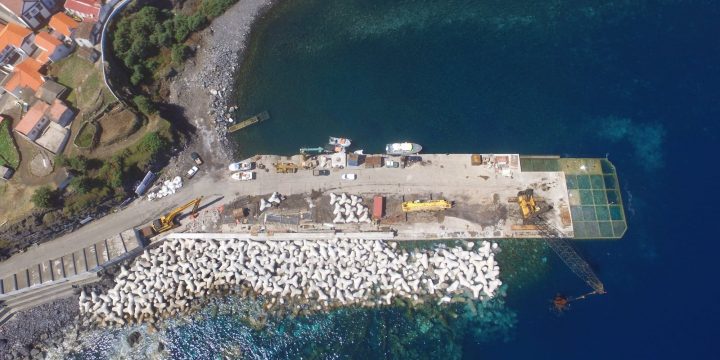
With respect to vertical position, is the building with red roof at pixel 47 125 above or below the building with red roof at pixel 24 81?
below

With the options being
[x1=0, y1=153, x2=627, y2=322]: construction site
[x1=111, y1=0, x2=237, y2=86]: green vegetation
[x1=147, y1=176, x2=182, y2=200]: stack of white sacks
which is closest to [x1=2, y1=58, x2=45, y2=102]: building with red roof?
[x1=111, y1=0, x2=237, y2=86]: green vegetation

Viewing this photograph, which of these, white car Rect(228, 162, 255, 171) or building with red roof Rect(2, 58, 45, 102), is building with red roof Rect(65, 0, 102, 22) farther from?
white car Rect(228, 162, 255, 171)

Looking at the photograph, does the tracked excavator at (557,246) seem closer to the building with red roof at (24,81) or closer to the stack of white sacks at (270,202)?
the stack of white sacks at (270,202)

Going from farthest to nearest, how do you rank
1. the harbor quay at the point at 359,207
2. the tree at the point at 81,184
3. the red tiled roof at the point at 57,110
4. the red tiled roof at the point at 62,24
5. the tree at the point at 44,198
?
the red tiled roof at the point at 62,24, the red tiled roof at the point at 57,110, the harbor quay at the point at 359,207, the tree at the point at 81,184, the tree at the point at 44,198

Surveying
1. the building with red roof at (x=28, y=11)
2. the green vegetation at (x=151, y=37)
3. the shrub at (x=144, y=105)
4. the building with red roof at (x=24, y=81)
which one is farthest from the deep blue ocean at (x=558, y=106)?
the building with red roof at (x=28, y=11)

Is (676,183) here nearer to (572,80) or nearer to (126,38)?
(572,80)

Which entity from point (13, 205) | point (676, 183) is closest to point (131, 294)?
point (13, 205)

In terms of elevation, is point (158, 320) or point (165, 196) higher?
point (165, 196)
